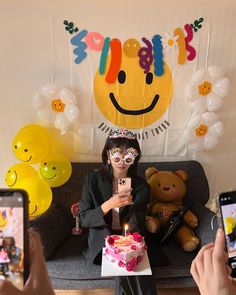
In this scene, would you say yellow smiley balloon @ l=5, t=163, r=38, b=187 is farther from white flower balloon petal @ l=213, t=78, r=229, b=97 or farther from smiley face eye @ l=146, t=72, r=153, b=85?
white flower balloon petal @ l=213, t=78, r=229, b=97

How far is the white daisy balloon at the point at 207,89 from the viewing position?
229 cm

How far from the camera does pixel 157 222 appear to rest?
85.4 inches

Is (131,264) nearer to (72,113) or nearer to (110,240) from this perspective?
(110,240)

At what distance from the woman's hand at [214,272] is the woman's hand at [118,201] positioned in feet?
3.71

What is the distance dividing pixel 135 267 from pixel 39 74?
1494mm

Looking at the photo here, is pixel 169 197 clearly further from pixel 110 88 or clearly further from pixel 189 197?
pixel 110 88

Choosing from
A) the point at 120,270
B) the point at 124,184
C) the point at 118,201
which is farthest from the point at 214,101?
the point at 120,270

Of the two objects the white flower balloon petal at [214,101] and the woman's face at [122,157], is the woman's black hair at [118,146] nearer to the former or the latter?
the woman's face at [122,157]

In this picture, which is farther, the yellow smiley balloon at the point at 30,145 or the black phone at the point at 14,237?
the yellow smiley balloon at the point at 30,145

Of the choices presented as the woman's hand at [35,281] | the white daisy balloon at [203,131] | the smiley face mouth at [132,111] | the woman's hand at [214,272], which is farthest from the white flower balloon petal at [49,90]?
the woman's hand at [214,272]

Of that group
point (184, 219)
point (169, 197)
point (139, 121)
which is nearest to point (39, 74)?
point (139, 121)

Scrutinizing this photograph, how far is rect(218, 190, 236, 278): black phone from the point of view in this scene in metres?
1.02

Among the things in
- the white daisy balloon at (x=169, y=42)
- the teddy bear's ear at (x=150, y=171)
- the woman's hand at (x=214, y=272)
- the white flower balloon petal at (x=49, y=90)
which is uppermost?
the white daisy balloon at (x=169, y=42)

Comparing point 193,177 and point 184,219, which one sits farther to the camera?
point 193,177
